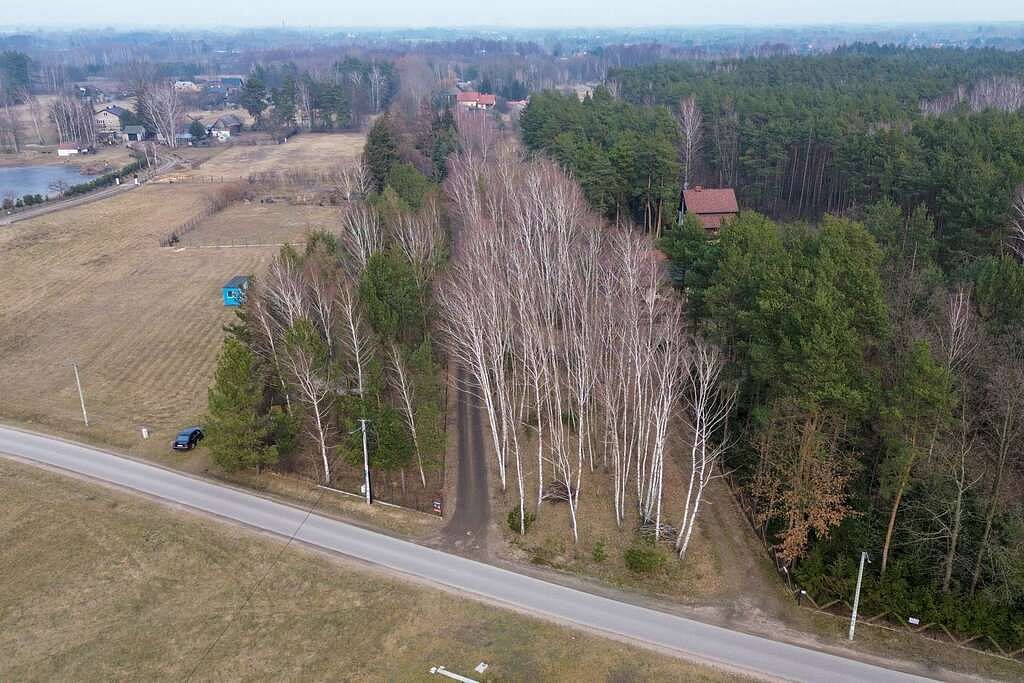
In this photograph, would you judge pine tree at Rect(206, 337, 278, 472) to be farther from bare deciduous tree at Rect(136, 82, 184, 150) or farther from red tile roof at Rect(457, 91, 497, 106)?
red tile roof at Rect(457, 91, 497, 106)

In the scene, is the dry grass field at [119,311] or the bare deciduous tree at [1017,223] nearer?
the bare deciduous tree at [1017,223]

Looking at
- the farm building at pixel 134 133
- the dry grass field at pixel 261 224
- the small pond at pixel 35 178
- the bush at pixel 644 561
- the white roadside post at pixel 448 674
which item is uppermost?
the farm building at pixel 134 133

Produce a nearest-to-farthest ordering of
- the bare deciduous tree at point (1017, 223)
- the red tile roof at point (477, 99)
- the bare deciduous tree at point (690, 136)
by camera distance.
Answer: the bare deciduous tree at point (1017, 223) → the bare deciduous tree at point (690, 136) → the red tile roof at point (477, 99)

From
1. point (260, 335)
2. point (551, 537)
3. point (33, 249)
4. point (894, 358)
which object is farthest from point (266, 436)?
point (33, 249)

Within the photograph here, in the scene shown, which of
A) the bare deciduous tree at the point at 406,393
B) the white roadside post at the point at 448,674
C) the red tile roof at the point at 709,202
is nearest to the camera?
the white roadside post at the point at 448,674

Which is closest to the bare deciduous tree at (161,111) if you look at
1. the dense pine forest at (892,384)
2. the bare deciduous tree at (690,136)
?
the bare deciduous tree at (690,136)

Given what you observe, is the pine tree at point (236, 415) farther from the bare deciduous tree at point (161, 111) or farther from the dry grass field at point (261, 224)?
the bare deciduous tree at point (161, 111)

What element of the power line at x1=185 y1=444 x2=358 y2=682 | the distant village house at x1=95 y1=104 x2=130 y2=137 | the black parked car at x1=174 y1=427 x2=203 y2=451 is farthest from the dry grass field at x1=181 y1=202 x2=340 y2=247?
the distant village house at x1=95 y1=104 x2=130 y2=137
